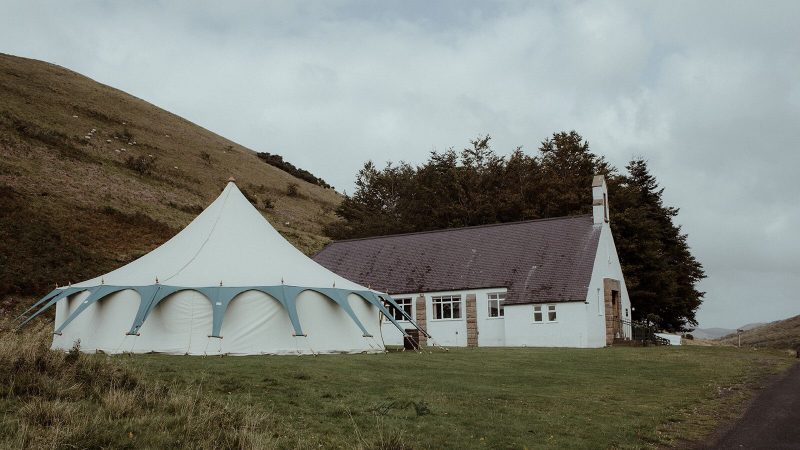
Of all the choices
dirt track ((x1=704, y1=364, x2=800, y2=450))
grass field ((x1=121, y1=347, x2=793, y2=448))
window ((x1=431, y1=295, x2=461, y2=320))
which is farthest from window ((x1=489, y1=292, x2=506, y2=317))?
dirt track ((x1=704, y1=364, x2=800, y2=450))

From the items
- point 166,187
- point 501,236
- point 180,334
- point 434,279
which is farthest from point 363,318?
point 166,187

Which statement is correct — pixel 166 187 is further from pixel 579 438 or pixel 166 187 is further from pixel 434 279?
pixel 579 438

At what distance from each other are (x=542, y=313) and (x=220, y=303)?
1444cm

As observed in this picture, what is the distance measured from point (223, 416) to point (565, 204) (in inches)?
1434

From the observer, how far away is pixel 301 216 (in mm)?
61875

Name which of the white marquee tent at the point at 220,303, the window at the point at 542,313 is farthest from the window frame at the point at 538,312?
the white marquee tent at the point at 220,303

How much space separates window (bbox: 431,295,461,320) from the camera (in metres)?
31.3

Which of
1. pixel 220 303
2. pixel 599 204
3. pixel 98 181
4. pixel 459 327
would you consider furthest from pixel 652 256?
pixel 98 181

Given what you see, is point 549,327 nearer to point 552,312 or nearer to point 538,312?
point 552,312

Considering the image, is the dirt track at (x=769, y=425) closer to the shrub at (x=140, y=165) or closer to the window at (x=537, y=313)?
the window at (x=537, y=313)

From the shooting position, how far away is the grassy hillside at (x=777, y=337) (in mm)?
40969

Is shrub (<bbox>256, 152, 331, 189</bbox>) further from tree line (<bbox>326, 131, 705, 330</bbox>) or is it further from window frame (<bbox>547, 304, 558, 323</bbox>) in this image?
window frame (<bbox>547, 304, 558, 323</bbox>)

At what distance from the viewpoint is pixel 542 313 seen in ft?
95.7

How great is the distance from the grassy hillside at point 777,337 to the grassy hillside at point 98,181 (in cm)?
2714
